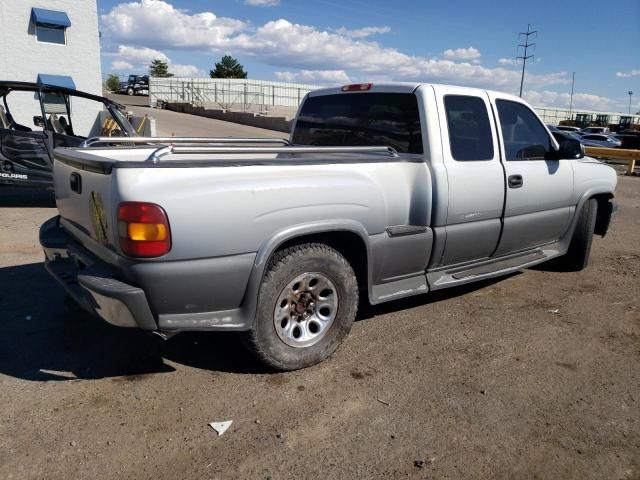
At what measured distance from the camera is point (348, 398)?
3.31 meters

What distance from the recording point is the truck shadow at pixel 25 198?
28.9ft

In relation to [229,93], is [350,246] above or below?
below

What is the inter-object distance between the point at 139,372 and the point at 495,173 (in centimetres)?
313

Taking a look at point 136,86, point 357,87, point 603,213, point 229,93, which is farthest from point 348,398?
point 136,86

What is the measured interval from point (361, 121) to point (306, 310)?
6.05 feet

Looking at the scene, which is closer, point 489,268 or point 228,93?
point 489,268

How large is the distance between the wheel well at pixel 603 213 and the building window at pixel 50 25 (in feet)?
48.6

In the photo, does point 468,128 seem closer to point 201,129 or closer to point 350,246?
point 350,246

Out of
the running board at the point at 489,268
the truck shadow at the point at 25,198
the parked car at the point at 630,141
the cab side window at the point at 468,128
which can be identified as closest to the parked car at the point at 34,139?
the truck shadow at the point at 25,198

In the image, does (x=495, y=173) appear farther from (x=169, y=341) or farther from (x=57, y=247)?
(x=57, y=247)

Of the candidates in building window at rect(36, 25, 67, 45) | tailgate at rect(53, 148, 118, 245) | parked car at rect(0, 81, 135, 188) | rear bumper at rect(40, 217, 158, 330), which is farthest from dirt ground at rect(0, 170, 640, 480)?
building window at rect(36, 25, 67, 45)

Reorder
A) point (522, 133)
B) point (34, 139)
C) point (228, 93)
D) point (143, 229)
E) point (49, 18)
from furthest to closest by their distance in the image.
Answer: point (228, 93) < point (49, 18) < point (34, 139) < point (522, 133) < point (143, 229)

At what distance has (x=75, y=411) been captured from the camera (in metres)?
3.09

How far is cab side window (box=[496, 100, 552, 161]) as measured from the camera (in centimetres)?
479
